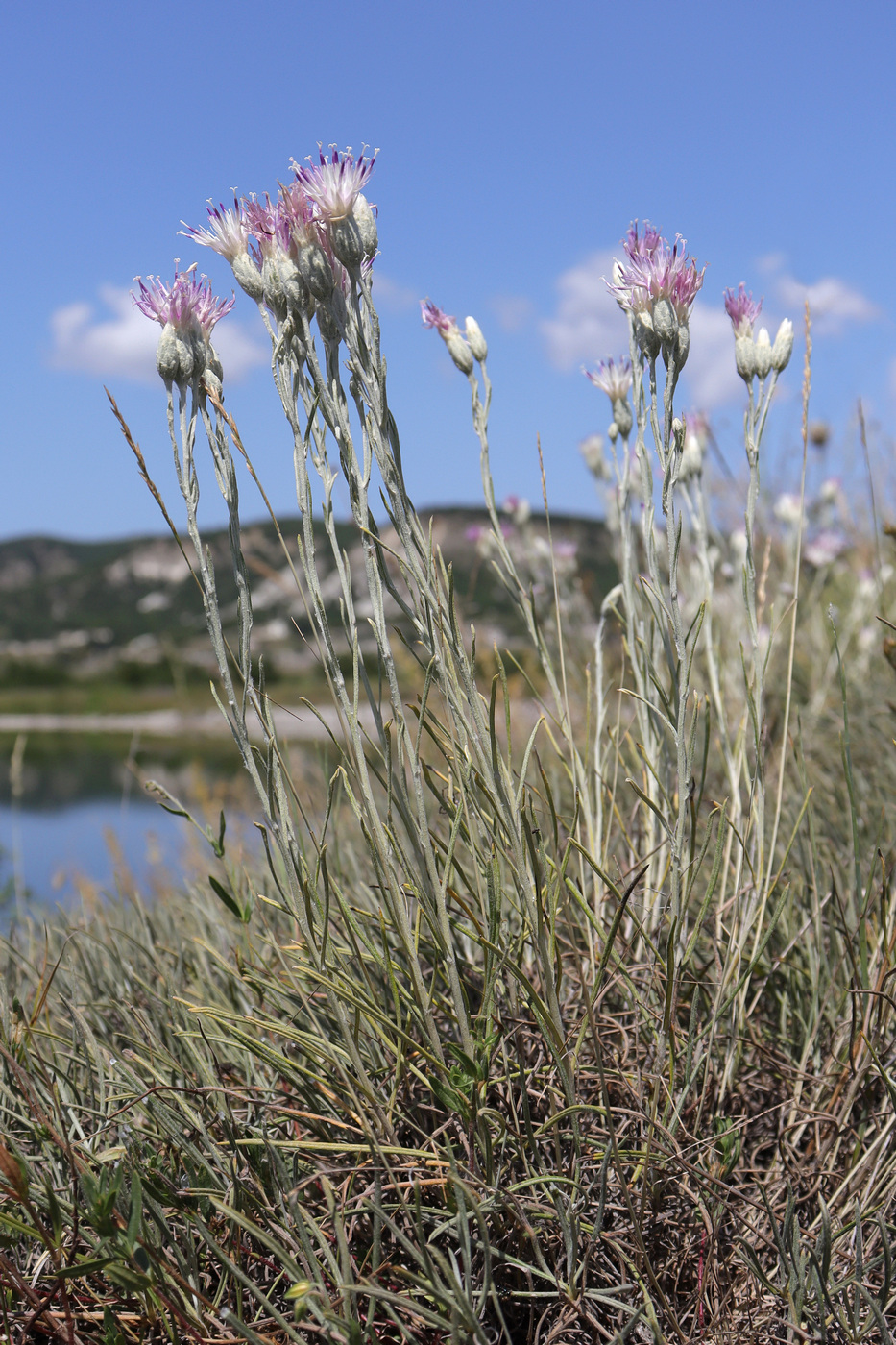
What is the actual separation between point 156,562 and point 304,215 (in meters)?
81.5

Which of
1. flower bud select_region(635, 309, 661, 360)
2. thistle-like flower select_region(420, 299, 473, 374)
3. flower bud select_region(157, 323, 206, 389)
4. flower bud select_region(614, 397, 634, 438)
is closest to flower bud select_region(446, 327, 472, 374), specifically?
thistle-like flower select_region(420, 299, 473, 374)

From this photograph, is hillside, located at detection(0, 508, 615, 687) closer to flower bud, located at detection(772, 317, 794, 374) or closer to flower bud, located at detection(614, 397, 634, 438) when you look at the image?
flower bud, located at detection(614, 397, 634, 438)

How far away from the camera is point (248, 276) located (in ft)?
3.58

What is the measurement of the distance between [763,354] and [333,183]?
681 mm

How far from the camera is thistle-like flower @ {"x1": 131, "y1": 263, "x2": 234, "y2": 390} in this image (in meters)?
1.07

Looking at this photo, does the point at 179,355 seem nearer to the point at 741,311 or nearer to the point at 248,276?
the point at 248,276

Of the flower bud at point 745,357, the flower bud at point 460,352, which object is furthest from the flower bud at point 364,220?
the flower bud at point 745,357

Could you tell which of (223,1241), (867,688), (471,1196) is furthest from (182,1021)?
(867,688)

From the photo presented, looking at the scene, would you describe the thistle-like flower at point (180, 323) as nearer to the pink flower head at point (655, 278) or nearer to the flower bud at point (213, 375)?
the flower bud at point (213, 375)

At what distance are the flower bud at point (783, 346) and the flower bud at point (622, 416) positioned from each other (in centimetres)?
29

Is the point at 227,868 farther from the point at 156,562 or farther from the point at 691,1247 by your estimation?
the point at 156,562

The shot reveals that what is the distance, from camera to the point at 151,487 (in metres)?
1.14

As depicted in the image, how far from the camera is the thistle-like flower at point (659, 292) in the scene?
1.08 meters

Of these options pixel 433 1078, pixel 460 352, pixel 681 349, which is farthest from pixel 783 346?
pixel 433 1078
